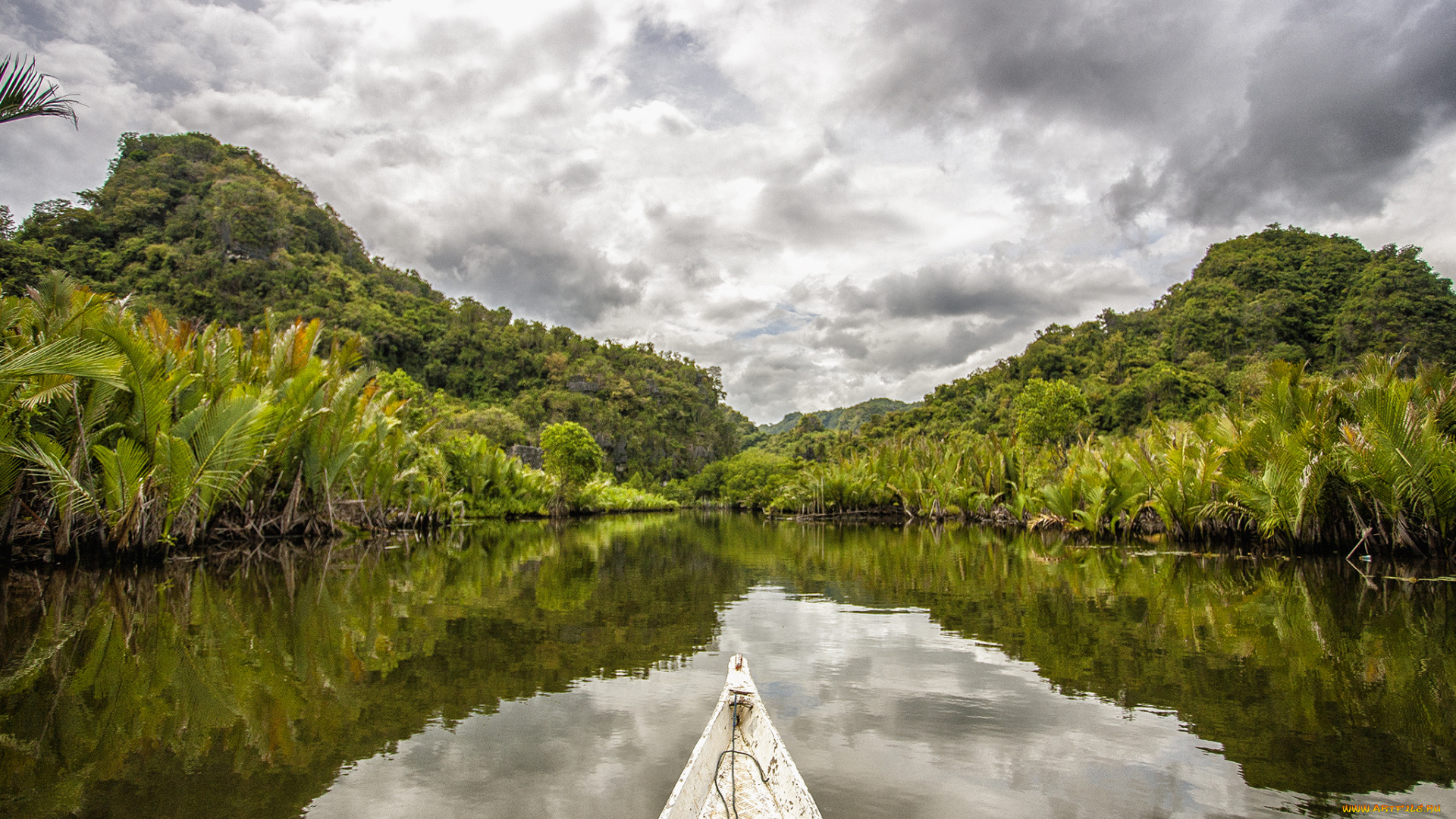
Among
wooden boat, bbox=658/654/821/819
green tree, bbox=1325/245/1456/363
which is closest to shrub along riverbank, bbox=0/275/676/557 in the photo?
wooden boat, bbox=658/654/821/819

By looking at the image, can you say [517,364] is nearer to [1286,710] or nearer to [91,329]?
[91,329]

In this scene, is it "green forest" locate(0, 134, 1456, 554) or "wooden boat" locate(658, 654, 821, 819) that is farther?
"green forest" locate(0, 134, 1456, 554)

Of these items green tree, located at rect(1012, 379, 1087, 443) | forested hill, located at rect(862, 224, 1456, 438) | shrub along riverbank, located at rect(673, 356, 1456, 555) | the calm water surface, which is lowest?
the calm water surface

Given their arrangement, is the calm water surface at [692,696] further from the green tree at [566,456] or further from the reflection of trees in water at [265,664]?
the green tree at [566,456]

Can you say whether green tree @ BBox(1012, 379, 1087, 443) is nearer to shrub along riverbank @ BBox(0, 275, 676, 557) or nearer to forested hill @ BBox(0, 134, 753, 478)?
shrub along riverbank @ BBox(0, 275, 676, 557)

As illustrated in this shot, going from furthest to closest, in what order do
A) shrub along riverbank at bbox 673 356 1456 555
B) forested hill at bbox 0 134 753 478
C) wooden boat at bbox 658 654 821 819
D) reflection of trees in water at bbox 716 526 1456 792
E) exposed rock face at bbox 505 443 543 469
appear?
forested hill at bbox 0 134 753 478
exposed rock face at bbox 505 443 543 469
shrub along riverbank at bbox 673 356 1456 555
reflection of trees in water at bbox 716 526 1456 792
wooden boat at bbox 658 654 821 819

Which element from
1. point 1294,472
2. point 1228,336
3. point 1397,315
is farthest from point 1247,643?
point 1228,336

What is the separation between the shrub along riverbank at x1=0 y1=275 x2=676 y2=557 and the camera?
8.44 meters

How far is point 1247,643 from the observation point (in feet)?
20.1

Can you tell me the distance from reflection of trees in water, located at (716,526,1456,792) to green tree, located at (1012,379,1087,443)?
23171 millimetres

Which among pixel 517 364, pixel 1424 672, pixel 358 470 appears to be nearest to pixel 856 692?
pixel 1424 672

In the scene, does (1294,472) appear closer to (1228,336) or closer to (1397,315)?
(1397,315)

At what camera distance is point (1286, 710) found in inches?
171

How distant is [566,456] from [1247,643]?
112ft
